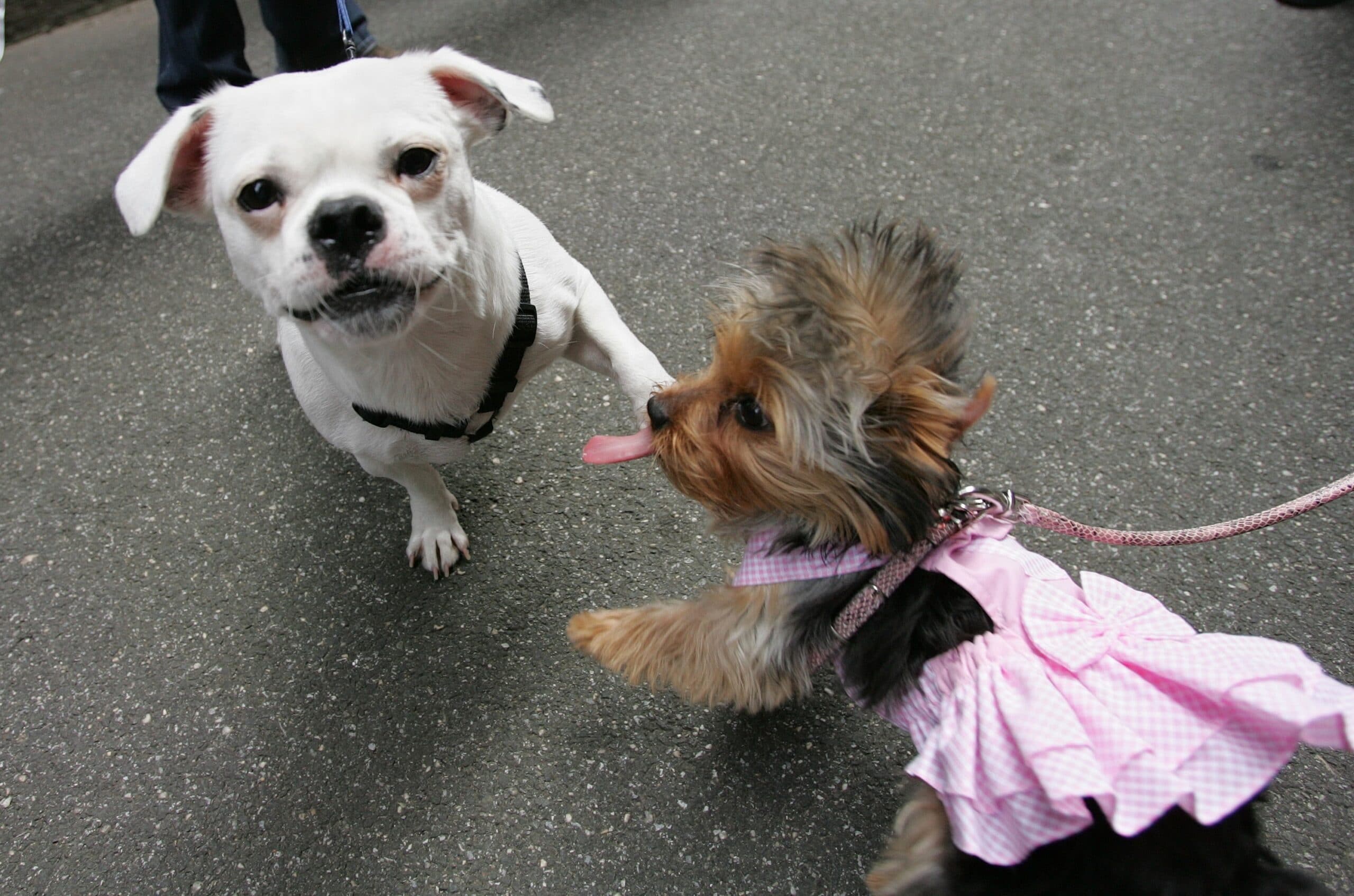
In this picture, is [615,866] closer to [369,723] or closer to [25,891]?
[369,723]

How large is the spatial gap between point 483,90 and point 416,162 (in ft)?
0.98

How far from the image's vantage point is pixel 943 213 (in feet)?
9.78

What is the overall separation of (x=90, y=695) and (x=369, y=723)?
74 centimetres

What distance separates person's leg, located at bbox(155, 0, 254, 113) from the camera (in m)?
3.00

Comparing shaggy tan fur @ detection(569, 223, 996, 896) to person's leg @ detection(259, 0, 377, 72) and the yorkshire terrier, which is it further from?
person's leg @ detection(259, 0, 377, 72)

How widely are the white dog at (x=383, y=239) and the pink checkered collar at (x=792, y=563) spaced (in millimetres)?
432

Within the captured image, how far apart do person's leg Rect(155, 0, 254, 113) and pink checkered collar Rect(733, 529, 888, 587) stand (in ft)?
9.18

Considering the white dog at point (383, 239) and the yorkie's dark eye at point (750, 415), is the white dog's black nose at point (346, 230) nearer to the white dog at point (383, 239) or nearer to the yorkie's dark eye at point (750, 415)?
the white dog at point (383, 239)

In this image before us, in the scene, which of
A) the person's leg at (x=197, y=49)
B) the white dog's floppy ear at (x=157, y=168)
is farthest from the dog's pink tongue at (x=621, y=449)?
the person's leg at (x=197, y=49)

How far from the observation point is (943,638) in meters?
1.40

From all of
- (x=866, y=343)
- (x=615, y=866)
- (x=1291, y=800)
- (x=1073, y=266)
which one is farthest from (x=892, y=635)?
(x=1073, y=266)

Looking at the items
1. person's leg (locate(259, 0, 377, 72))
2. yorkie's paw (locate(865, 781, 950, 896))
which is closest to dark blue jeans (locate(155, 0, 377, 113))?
person's leg (locate(259, 0, 377, 72))

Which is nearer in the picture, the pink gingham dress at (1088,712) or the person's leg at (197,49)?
the pink gingham dress at (1088,712)

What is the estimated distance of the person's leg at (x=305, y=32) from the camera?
2.77 m
